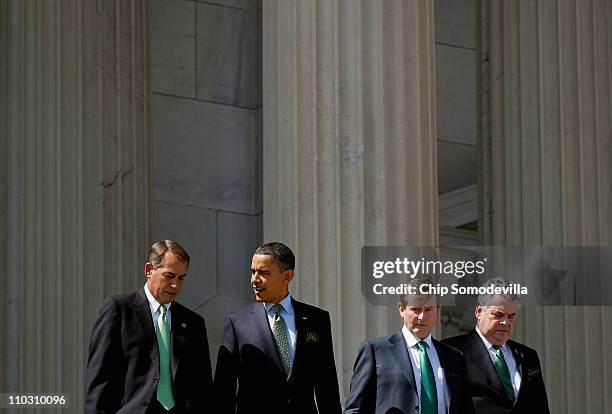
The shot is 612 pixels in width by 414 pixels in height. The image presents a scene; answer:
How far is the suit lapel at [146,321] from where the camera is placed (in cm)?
1370

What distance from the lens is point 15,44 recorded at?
18.6 m

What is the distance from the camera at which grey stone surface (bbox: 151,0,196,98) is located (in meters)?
21.0

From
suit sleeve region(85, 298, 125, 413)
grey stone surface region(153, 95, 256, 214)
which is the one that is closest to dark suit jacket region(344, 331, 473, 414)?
suit sleeve region(85, 298, 125, 413)

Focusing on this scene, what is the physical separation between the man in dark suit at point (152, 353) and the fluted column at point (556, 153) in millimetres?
6281

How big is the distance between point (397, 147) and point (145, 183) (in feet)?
11.9

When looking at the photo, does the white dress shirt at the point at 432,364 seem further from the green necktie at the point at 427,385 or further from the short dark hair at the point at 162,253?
the short dark hair at the point at 162,253

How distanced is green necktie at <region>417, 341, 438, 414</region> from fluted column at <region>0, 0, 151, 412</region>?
4.84 metres

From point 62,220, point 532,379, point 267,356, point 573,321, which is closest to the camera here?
point 267,356

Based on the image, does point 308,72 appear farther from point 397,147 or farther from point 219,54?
point 219,54

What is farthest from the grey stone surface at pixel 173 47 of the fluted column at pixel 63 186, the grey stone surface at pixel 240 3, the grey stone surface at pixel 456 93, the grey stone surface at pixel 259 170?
the grey stone surface at pixel 456 93

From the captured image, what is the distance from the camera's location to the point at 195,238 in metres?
20.8

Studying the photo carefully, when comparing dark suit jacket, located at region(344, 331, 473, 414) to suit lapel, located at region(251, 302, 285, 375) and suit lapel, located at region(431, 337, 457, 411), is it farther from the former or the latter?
suit lapel, located at region(251, 302, 285, 375)

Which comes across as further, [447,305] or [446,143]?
[446,143]

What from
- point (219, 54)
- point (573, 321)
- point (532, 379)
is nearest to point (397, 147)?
point (532, 379)
